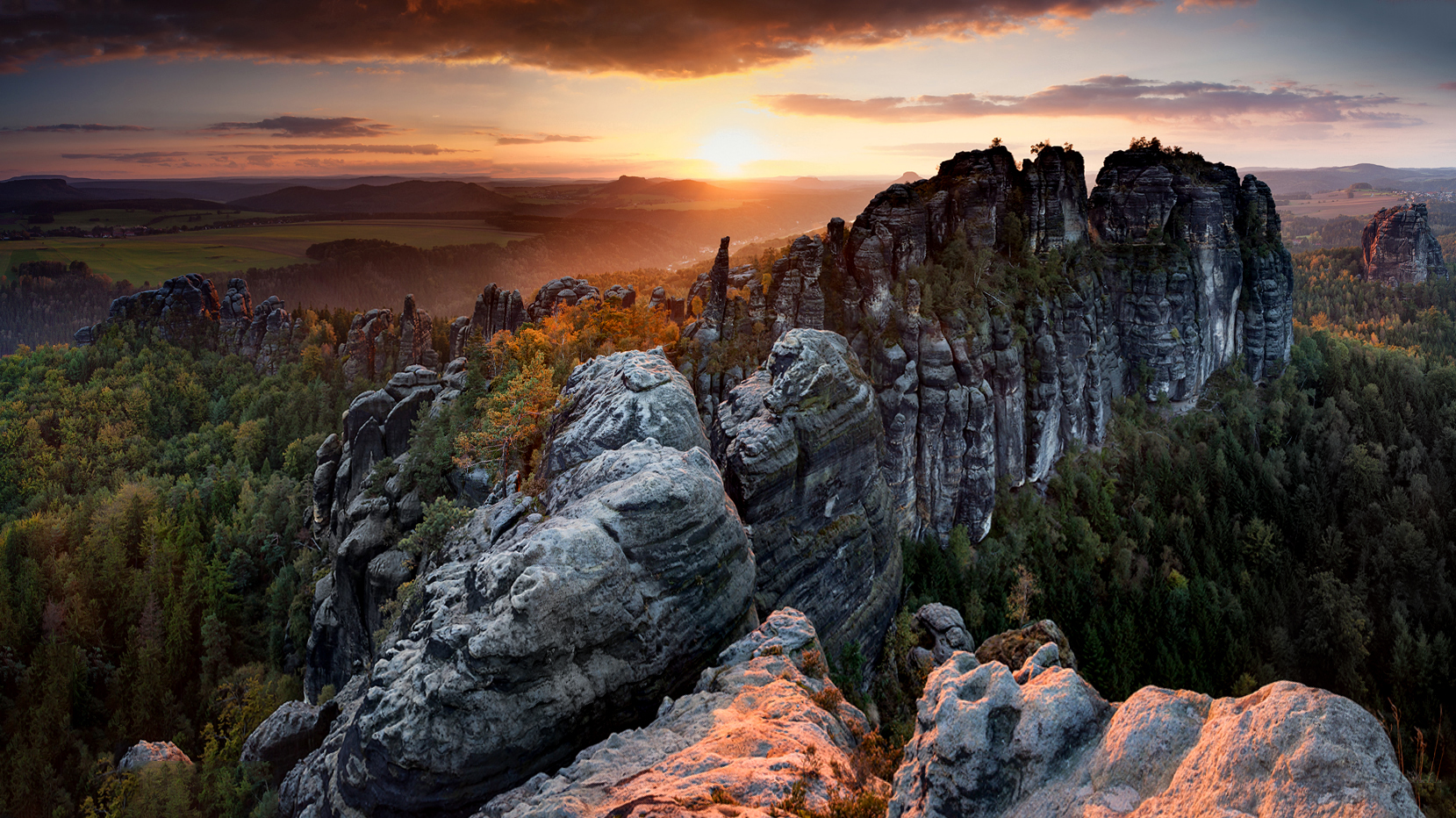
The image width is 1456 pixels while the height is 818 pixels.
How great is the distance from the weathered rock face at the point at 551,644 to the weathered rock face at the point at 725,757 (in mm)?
821

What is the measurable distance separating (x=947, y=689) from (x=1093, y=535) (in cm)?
5699

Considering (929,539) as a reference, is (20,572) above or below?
below

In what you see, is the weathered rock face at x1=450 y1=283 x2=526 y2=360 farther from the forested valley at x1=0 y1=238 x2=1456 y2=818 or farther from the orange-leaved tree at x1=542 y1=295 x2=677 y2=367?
the forested valley at x1=0 y1=238 x2=1456 y2=818

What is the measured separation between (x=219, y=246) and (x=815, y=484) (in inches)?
5549

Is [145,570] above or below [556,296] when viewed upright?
below

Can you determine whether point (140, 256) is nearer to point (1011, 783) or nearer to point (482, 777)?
point (482, 777)

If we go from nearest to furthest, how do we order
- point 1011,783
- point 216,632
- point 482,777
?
point 1011,783
point 482,777
point 216,632

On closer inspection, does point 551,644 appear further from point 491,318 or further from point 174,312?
point 174,312

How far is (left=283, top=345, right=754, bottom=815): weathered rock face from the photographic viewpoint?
12.5 meters

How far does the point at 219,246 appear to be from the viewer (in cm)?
12275

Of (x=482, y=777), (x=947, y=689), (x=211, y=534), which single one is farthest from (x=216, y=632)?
(x=947, y=689)

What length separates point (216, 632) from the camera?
171ft

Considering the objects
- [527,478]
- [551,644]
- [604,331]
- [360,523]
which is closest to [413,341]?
[604,331]

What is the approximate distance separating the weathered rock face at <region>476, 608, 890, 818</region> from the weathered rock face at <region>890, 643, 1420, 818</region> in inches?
71.2
